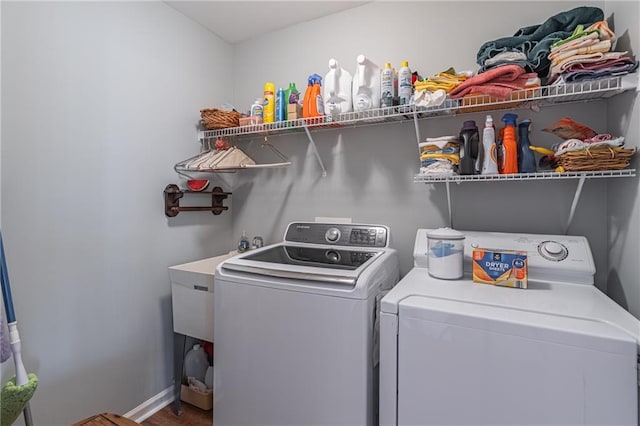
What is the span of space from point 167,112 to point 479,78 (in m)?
1.80

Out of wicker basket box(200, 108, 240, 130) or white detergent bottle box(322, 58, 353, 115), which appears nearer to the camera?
white detergent bottle box(322, 58, 353, 115)

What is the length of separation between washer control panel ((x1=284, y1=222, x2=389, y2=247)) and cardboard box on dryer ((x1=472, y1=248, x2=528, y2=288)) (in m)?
0.52

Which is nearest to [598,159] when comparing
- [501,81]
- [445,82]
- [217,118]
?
[501,81]

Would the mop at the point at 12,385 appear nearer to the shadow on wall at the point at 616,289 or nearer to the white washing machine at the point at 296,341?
the white washing machine at the point at 296,341

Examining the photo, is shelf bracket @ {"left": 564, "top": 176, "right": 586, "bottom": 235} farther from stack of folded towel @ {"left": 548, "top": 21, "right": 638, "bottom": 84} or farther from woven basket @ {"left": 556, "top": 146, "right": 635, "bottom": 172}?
stack of folded towel @ {"left": 548, "top": 21, "right": 638, "bottom": 84}

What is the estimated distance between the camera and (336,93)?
1722mm

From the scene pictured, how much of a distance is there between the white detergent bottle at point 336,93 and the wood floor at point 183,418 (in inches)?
77.2

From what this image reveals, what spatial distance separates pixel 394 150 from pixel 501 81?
681 mm

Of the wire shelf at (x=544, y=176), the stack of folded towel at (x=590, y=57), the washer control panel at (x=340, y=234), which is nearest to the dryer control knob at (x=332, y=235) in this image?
the washer control panel at (x=340, y=234)

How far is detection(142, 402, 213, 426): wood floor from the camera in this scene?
1823 millimetres

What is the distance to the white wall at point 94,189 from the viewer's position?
4.49ft

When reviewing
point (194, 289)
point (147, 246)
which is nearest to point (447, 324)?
point (194, 289)

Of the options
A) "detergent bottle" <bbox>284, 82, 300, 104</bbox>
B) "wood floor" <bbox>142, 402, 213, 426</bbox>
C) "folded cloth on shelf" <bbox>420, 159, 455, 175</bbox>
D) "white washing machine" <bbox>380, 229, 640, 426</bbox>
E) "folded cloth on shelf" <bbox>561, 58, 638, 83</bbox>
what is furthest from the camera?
"detergent bottle" <bbox>284, 82, 300, 104</bbox>

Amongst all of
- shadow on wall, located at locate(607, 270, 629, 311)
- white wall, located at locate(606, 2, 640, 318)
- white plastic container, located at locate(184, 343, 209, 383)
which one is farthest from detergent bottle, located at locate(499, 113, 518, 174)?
white plastic container, located at locate(184, 343, 209, 383)
